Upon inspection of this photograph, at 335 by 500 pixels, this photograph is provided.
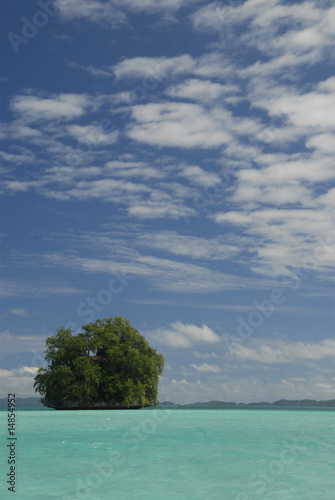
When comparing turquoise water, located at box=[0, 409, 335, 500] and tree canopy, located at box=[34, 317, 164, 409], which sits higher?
tree canopy, located at box=[34, 317, 164, 409]

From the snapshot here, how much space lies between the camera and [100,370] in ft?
248

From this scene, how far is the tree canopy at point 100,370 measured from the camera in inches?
2859

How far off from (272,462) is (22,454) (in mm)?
9951

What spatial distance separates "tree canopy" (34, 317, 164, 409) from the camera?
238 feet

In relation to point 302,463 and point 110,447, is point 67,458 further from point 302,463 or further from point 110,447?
point 302,463

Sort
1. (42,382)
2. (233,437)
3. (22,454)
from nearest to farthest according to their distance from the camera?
1. (22,454)
2. (233,437)
3. (42,382)

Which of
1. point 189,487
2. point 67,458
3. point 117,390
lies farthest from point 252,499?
point 117,390

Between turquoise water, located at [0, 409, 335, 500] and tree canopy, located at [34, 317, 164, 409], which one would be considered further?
tree canopy, located at [34, 317, 164, 409]

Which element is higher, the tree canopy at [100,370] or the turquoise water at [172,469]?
the tree canopy at [100,370]

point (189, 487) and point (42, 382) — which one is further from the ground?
point (42, 382)

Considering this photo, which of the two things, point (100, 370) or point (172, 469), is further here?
point (100, 370)

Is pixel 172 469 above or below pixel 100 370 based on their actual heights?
below

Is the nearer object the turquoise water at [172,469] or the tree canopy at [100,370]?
the turquoise water at [172,469]

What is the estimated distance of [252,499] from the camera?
1341 centimetres
